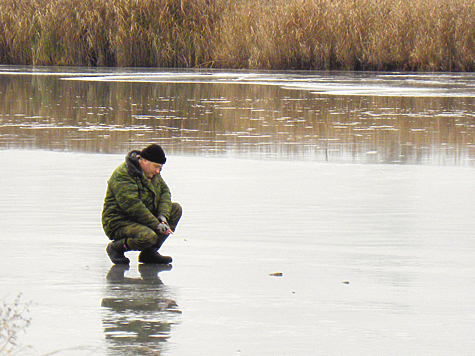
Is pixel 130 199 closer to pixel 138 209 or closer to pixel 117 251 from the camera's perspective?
pixel 138 209

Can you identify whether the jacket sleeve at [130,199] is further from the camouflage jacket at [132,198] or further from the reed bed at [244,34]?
the reed bed at [244,34]

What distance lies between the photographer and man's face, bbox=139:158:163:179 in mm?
5445

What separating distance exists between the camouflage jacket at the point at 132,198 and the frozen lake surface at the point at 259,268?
0.25 metres

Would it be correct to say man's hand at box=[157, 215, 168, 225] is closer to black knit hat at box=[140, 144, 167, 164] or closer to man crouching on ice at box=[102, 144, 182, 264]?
man crouching on ice at box=[102, 144, 182, 264]

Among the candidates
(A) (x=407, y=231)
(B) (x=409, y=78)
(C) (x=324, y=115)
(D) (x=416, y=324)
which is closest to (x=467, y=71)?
(B) (x=409, y=78)

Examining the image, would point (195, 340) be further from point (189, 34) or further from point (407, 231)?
point (189, 34)

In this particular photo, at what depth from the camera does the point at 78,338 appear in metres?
3.85

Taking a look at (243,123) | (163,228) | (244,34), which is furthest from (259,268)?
(244,34)

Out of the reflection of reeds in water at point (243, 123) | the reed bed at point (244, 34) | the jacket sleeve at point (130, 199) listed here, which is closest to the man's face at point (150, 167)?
the jacket sleeve at point (130, 199)

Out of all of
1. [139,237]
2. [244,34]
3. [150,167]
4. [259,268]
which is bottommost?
[259,268]

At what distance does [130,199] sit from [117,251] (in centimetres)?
29

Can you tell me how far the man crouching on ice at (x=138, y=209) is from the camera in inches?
212

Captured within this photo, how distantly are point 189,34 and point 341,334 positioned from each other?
2295cm

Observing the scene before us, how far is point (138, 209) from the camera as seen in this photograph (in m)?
5.40
